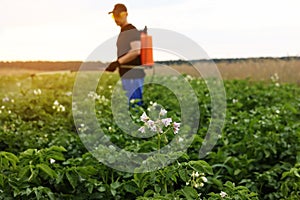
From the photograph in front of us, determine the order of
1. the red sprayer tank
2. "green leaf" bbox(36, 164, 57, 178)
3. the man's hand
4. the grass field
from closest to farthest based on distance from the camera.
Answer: the grass field
"green leaf" bbox(36, 164, 57, 178)
the man's hand
the red sprayer tank

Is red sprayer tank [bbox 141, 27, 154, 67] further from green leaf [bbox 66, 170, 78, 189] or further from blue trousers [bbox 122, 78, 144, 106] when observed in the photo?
green leaf [bbox 66, 170, 78, 189]

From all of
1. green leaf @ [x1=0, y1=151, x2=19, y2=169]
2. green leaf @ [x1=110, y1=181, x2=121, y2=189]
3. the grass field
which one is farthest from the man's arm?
green leaf @ [x1=110, y1=181, x2=121, y2=189]

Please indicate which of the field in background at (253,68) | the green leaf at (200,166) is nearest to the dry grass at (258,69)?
the field in background at (253,68)

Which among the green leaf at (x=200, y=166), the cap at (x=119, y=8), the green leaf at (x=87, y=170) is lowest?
the green leaf at (x=87, y=170)

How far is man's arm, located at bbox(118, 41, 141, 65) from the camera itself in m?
7.07

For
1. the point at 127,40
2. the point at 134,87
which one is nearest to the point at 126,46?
the point at 127,40

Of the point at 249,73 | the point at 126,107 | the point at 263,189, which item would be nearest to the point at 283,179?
the point at 263,189

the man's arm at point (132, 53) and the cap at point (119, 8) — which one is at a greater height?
the cap at point (119, 8)

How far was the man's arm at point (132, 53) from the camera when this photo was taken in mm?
7066

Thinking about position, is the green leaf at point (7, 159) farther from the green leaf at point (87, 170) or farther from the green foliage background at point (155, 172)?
the green leaf at point (87, 170)

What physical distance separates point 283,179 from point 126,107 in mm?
2733

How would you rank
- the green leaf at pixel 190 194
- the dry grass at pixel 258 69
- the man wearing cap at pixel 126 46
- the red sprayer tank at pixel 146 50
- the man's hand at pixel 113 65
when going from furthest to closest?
1. the dry grass at pixel 258 69
2. the red sprayer tank at pixel 146 50
3. the man's hand at pixel 113 65
4. the man wearing cap at pixel 126 46
5. the green leaf at pixel 190 194

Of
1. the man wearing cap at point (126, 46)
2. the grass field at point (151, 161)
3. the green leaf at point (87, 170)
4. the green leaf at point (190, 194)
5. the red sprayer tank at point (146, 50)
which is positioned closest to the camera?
the green leaf at point (190, 194)

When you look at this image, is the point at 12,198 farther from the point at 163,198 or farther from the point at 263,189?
the point at 263,189
